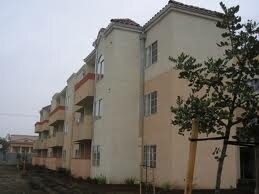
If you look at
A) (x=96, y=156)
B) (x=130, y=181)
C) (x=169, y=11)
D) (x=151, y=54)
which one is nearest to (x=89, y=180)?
(x=96, y=156)

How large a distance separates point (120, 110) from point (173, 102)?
4961 mm

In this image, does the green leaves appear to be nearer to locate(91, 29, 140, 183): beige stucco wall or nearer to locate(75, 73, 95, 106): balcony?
locate(91, 29, 140, 183): beige stucco wall

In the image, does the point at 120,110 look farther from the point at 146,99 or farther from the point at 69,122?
the point at 69,122

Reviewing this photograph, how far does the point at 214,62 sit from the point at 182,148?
13583mm

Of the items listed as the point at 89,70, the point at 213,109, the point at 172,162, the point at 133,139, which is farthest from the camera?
the point at 89,70

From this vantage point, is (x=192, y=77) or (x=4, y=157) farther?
(x=4, y=157)

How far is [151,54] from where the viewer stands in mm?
25203

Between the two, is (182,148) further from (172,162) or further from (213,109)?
(213,109)

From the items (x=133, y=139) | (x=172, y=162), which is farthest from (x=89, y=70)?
(x=172, y=162)

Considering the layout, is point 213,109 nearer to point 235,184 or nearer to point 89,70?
point 235,184

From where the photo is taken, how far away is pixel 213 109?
799 cm

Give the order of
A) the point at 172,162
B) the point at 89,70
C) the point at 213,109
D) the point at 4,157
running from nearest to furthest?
the point at 213,109 < the point at 172,162 < the point at 89,70 < the point at 4,157

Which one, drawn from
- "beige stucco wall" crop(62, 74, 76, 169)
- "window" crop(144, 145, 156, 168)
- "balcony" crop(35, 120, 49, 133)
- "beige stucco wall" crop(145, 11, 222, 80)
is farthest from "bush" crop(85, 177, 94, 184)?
"balcony" crop(35, 120, 49, 133)

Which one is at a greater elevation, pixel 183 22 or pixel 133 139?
pixel 183 22
